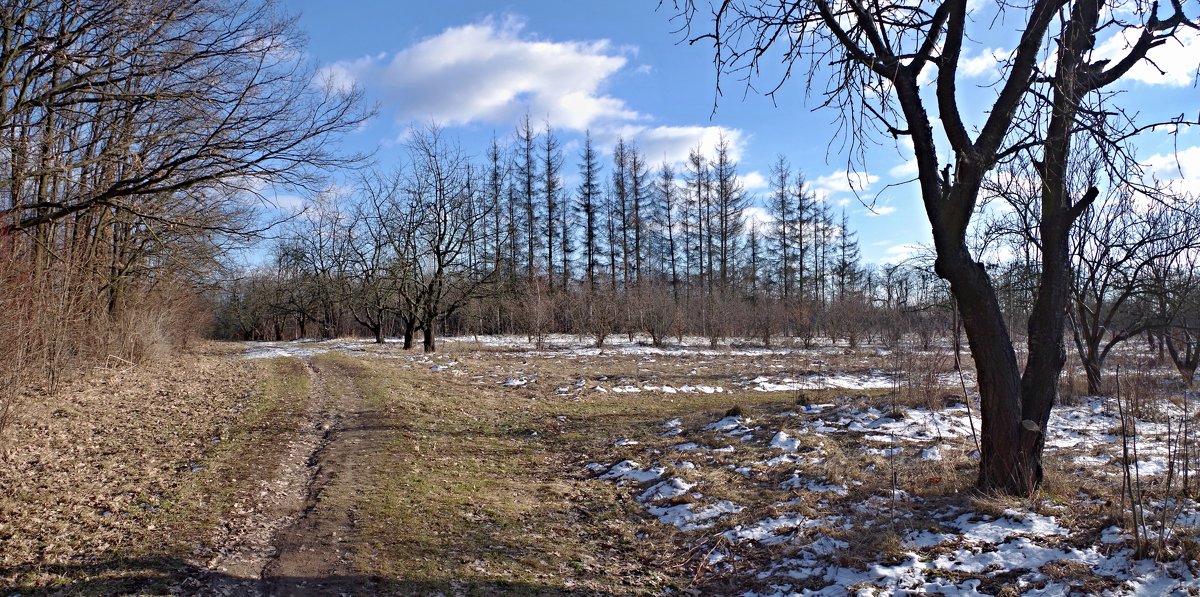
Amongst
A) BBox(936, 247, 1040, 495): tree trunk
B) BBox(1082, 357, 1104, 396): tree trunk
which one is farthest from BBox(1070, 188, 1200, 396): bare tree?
BBox(936, 247, 1040, 495): tree trunk

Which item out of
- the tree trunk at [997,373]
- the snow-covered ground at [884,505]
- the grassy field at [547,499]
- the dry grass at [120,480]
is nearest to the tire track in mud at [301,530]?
the grassy field at [547,499]

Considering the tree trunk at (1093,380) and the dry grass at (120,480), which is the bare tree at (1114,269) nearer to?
the tree trunk at (1093,380)

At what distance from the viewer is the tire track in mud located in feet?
14.1

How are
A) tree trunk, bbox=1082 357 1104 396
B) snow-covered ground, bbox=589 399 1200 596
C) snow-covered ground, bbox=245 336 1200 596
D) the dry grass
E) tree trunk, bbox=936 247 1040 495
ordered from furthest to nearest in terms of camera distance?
tree trunk, bbox=1082 357 1104 396 < tree trunk, bbox=936 247 1040 495 < the dry grass < snow-covered ground, bbox=245 336 1200 596 < snow-covered ground, bbox=589 399 1200 596

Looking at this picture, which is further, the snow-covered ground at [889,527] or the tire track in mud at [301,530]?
the tire track in mud at [301,530]

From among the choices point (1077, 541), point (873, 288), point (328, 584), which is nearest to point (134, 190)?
point (328, 584)

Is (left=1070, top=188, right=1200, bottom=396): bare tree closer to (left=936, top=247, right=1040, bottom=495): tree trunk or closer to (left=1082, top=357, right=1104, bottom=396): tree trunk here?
(left=1082, top=357, right=1104, bottom=396): tree trunk

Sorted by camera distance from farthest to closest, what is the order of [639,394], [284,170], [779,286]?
[779,286] → [639,394] → [284,170]

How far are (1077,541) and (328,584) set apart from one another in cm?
474

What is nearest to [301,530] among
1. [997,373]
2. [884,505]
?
[884,505]

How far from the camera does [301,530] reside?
17.4 feet

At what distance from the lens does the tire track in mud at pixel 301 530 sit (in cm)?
431

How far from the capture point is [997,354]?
5.15 m

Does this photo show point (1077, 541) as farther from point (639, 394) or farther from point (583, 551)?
point (639, 394)
